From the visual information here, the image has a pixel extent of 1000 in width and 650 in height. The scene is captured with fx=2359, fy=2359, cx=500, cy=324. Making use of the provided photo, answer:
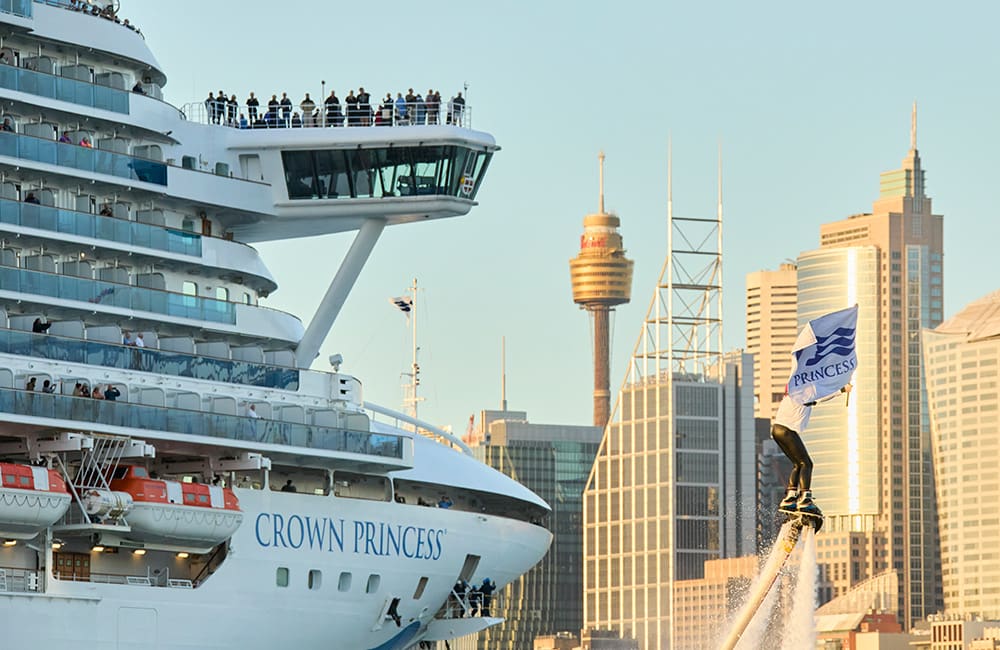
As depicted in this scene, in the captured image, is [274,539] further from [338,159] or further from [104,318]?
[338,159]

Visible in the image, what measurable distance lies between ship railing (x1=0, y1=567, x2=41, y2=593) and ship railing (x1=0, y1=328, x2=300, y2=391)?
18.0ft

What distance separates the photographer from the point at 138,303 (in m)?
64.2

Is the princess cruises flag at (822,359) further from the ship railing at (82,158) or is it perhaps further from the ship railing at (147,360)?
the ship railing at (82,158)

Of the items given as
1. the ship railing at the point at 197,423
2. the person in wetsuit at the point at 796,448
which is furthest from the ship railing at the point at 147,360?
the person in wetsuit at the point at 796,448

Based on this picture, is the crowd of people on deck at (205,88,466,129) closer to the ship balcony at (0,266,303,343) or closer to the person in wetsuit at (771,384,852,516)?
the ship balcony at (0,266,303,343)

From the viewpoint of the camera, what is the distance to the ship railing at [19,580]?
59344mm

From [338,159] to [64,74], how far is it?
9.24 metres

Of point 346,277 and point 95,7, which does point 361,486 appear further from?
point 95,7

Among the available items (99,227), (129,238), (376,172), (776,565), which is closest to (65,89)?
(99,227)

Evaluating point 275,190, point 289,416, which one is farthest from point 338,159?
point 289,416

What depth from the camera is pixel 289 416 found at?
217 ft

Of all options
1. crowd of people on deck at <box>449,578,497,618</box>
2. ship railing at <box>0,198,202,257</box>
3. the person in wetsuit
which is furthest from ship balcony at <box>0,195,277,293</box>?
the person in wetsuit

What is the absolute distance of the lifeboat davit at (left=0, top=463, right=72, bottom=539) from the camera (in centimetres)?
5731

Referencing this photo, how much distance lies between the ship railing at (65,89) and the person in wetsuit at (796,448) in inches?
1264
